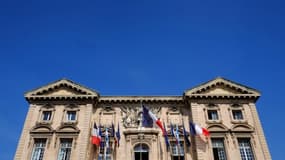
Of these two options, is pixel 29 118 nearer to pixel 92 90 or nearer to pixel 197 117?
pixel 92 90

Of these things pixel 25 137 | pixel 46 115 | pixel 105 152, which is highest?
pixel 46 115

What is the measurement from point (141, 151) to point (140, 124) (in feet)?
9.40

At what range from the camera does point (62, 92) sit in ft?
98.3

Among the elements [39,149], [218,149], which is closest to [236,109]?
[218,149]

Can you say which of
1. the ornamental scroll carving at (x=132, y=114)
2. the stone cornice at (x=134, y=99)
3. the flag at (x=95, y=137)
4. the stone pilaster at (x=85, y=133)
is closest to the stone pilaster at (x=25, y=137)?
the stone pilaster at (x=85, y=133)

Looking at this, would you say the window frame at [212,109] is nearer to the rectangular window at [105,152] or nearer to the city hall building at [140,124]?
the city hall building at [140,124]

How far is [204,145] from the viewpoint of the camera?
2588 cm

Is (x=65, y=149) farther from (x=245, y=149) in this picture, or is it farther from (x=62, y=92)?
(x=245, y=149)

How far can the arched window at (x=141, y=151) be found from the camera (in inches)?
1037

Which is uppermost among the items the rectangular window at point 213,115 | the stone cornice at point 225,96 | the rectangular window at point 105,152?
the stone cornice at point 225,96

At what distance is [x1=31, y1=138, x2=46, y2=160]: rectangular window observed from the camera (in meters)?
25.8

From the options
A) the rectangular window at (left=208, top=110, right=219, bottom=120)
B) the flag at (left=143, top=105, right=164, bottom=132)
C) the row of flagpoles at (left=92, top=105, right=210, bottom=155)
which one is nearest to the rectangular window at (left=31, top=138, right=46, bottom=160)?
the row of flagpoles at (left=92, top=105, right=210, bottom=155)

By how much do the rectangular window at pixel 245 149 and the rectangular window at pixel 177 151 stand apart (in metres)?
5.70

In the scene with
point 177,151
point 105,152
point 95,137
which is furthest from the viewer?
point 177,151
